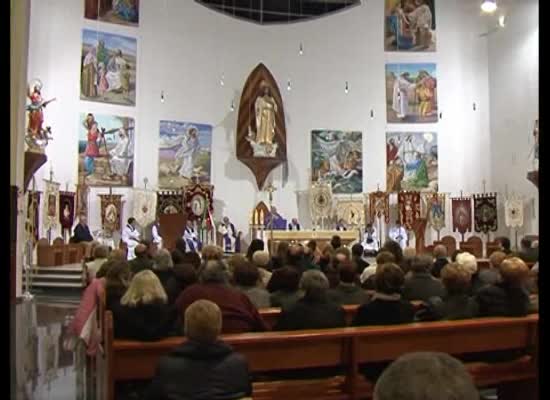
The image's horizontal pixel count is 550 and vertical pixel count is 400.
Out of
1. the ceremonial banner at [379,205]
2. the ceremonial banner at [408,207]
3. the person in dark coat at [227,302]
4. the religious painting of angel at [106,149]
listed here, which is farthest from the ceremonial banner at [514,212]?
the person in dark coat at [227,302]

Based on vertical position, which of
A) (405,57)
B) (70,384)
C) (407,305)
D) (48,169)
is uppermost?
(405,57)

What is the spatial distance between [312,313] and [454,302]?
3.89 ft

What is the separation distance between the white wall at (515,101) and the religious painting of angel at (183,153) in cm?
901

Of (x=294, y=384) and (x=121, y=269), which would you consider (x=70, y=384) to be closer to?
(x=121, y=269)

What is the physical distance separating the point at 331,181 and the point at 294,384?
1565cm

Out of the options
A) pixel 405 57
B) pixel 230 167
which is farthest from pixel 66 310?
pixel 405 57

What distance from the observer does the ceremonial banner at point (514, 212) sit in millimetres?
18328

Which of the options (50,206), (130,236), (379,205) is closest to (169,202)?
(130,236)

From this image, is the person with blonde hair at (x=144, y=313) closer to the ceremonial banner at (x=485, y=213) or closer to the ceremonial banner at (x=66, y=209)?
the ceremonial banner at (x=66, y=209)

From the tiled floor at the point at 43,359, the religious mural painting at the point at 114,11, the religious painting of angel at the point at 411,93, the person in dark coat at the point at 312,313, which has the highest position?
the religious mural painting at the point at 114,11

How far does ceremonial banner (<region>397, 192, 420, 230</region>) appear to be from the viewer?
19.0 metres

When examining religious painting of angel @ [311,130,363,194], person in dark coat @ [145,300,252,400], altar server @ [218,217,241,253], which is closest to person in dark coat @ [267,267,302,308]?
person in dark coat @ [145,300,252,400]

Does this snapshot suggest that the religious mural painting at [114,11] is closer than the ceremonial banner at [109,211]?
No

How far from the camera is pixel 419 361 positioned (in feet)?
5.07
